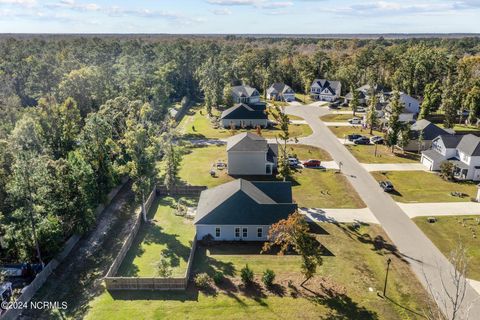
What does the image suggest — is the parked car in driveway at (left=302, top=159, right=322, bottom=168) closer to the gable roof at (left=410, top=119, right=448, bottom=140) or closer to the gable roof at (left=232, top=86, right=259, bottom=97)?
the gable roof at (left=410, top=119, right=448, bottom=140)

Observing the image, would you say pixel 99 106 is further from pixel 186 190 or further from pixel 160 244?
pixel 160 244

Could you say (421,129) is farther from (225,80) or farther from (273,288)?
(225,80)

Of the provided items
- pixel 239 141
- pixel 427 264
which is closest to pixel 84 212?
pixel 239 141

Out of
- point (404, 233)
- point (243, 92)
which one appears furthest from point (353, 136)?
point (243, 92)

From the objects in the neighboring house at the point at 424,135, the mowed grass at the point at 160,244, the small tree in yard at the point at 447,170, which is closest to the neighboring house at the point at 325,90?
the neighboring house at the point at 424,135

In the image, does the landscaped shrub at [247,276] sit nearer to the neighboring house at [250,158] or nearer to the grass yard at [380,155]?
the neighboring house at [250,158]

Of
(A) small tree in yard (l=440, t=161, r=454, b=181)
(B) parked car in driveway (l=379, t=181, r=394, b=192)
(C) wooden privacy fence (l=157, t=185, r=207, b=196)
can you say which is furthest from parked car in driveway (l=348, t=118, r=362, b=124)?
(C) wooden privacy fence (l=157, t=185, r=207, b=196)

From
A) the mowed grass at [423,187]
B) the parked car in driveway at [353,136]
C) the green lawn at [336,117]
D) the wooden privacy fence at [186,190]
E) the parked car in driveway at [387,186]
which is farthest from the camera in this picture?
the green lawn at [336,117]
